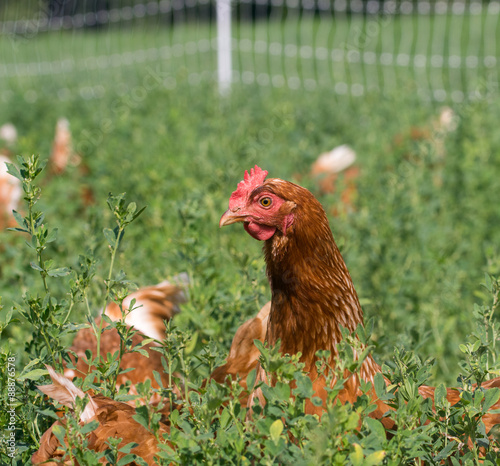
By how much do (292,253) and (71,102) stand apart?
667 cm

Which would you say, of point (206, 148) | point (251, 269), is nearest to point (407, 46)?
point (206, 148)

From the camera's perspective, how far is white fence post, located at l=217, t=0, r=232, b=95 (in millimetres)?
9070

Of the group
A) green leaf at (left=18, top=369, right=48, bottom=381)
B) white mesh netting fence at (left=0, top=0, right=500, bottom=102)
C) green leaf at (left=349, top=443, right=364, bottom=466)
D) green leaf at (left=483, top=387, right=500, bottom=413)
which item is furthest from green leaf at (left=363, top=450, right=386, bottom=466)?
white mesh netting fence at (left=0, top=0, right=500, bottom=102)

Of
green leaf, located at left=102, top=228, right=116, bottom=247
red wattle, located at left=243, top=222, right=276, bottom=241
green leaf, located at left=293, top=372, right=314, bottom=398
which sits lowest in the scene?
green leaf, located at left=293, top=372, right=314, bottom=398

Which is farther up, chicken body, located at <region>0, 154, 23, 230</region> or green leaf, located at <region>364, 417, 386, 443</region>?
green leaf, located at <region>364, 417, 386, 443</region>

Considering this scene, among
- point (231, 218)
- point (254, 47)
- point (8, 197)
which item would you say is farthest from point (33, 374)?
point (254, 47)

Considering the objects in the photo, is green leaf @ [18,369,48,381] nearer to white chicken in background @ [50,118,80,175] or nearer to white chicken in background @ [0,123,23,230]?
white chicken in background @ [0,123,23,230]

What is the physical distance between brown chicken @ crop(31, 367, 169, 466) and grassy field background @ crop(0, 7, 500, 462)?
0.65 feet

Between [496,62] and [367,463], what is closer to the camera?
[367,463]

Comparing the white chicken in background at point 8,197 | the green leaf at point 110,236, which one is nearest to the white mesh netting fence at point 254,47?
the white chicken in background at point 8,197

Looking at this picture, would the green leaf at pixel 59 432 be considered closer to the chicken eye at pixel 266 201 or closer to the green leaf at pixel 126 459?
the green leaf at pixel 126 459

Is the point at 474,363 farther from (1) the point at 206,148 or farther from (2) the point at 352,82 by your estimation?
(2) the point at 352,82

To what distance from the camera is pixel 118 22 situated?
11406 millimetres

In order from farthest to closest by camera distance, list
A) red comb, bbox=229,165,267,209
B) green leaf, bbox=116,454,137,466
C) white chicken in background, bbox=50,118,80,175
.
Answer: white chicken in background, bbox=50,118,80,175 < red comb, bbox=229,165,267,209 < green leaf, bbox=116,454,137,466
